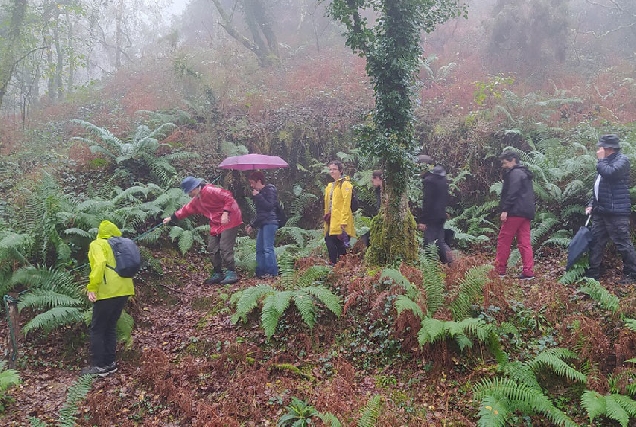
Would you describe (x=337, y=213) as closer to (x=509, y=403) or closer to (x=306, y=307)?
(x=306, y=307)

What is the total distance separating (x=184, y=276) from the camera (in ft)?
29.5

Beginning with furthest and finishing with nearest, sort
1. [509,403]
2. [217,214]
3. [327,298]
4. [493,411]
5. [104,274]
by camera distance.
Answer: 1. [217,214]
2. [327,298]
3. [104,274]
4. [509,403]
5. [493,411]

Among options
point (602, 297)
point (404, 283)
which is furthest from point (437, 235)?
point (602, 297)

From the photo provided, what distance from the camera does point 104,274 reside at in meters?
5.99

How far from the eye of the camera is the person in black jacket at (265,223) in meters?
8.68

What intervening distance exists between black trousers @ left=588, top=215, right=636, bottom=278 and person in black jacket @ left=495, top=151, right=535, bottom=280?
90 cm

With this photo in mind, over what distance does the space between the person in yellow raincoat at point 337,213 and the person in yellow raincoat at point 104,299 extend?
363cm

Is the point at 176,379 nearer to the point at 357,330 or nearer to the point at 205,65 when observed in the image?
the point at 357,330

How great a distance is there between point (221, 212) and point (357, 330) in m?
3.56

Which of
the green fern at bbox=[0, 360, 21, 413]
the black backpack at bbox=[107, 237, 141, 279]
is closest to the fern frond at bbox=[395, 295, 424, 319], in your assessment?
the black backpack at bbox=[107, 237, 141, 279]

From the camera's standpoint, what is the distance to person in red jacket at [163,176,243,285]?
27.1 feet

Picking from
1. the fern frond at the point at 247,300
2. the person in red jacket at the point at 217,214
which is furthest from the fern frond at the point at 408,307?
the person in red jacket at the point at 217,214

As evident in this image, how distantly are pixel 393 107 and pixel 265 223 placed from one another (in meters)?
3.19

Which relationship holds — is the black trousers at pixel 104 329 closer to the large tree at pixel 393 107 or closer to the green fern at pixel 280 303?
the green fern at pixel 280 303
